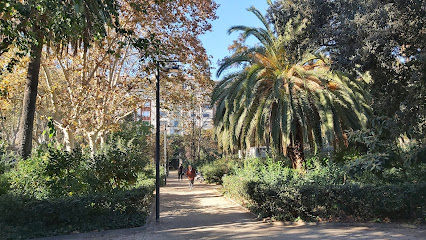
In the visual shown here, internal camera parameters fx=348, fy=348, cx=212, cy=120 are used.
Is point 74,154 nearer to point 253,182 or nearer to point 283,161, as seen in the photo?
point 253,182

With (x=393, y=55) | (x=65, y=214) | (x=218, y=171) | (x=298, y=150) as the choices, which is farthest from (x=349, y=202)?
(x=218, y=171)

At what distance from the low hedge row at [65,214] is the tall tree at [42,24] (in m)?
2.49

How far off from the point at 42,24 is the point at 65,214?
4.41 meters

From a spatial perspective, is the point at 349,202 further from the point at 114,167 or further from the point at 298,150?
the point at 114,167

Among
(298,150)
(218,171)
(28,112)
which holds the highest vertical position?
(28,112)

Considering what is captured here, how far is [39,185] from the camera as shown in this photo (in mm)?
9078

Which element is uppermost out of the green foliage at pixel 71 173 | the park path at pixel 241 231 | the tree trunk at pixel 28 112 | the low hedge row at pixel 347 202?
the tree trunk at pixel 28 112

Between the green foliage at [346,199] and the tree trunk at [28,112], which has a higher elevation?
the tree trunk at [28,112]

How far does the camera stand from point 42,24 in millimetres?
7762

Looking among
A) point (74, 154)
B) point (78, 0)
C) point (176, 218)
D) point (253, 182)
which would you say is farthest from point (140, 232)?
point (78, 0)

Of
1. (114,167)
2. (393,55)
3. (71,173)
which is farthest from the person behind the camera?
(114,167)

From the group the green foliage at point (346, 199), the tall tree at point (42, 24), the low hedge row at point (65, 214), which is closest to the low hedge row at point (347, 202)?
the green foliage at point (346, 199)

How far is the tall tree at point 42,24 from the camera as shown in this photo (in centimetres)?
624

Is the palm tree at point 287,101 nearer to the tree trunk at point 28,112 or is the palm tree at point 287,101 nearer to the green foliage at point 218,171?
the tree trunk at point 28,112
